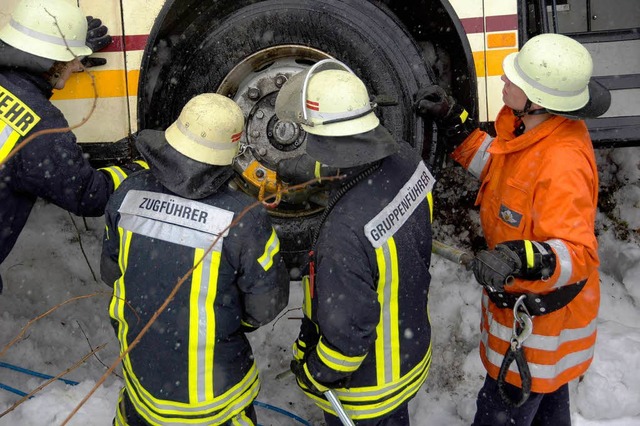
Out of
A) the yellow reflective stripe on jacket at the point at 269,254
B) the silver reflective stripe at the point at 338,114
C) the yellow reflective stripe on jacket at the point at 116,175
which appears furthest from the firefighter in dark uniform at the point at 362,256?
the yellow reflective stripe on jacket at the point at 116,175

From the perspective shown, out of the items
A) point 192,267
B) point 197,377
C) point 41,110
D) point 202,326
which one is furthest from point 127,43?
point 197,377

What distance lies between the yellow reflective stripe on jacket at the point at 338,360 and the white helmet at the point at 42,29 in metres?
1.49

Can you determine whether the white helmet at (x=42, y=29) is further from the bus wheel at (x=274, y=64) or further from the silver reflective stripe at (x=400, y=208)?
the silver reflective stripe at (x=400, y=208)

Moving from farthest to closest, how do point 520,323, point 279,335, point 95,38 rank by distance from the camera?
1. point 279,335
2. point 95,38
3. point 520,323

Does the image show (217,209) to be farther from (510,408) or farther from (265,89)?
(510,408)

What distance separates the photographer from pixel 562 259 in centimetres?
228

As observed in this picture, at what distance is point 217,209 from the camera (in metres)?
2.27

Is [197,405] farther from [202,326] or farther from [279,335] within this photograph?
[279,335]

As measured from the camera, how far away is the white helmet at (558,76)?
2438 mm

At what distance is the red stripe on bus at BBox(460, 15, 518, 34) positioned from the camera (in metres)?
2.93

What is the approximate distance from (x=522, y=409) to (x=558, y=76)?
1.34 metres

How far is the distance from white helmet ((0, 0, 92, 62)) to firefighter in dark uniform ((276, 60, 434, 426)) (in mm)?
898

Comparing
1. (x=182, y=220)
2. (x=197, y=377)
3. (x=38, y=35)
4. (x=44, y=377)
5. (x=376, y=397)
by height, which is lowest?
(x=44, y=377)

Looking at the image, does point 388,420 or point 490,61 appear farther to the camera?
point 490,61
